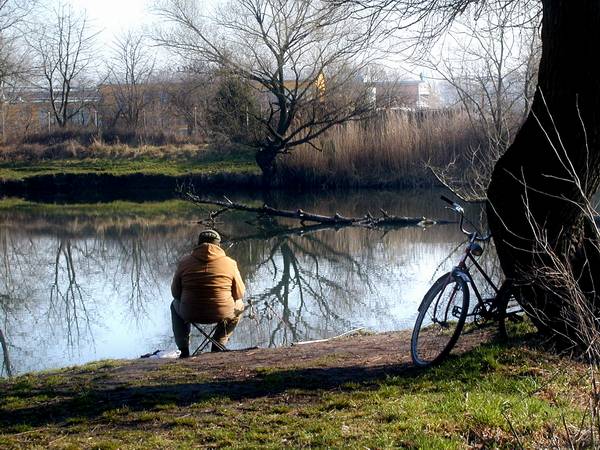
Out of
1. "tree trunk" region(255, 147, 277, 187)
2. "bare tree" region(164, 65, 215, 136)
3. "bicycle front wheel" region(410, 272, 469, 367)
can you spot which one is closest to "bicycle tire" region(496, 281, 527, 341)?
"bicycle front wheel" region(410, 272, 469, 367)

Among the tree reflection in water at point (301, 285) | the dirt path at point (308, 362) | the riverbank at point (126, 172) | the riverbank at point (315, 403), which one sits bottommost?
the tree reflection in water at point (301, 285)

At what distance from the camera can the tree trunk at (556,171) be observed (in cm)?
609

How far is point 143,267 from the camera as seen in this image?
58.7ft

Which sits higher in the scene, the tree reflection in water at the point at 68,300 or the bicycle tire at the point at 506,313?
the bicycle tire at the point at 506,313

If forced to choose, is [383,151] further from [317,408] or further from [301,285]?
[317,408]

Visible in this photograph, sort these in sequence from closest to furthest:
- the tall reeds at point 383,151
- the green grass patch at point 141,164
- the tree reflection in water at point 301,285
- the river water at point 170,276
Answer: the river water at point 170,276
the tree reflection in water at point 301,285
the tall reeds at point 383,151
the green grass patch at point 141,164

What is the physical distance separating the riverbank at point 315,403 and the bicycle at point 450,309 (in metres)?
0.17

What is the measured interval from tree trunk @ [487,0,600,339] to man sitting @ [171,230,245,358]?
368 centimetres

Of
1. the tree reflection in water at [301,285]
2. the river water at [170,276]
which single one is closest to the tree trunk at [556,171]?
the river water at [170,276]

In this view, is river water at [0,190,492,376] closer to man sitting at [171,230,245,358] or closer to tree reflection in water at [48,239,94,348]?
tree reflection in water at [48,239,94,348]

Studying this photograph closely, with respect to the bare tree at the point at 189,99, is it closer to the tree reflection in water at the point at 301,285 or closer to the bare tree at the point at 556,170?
the tree reflection in water at the point at 301,285

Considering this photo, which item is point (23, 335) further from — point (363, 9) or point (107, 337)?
point (363, 9)

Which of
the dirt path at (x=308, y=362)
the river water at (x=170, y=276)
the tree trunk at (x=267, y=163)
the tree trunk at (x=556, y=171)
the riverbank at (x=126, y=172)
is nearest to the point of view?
the tree trunk at (x=556, y=171)

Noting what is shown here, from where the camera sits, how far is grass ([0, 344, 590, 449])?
15.2 ft
